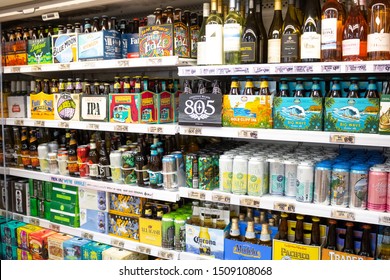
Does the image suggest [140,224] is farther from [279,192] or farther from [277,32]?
[277,32]

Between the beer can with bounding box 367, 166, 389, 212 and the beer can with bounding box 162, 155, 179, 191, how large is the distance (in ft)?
3.98

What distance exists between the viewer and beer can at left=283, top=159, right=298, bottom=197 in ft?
7.55

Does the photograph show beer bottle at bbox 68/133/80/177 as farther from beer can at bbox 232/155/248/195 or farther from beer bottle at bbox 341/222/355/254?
beer bottle at bbox 341/222/355/254

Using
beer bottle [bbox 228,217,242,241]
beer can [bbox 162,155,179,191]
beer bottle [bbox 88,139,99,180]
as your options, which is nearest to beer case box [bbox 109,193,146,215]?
beer bottle [bbox 88,139,99,180]

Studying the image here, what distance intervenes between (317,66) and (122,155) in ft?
4.95

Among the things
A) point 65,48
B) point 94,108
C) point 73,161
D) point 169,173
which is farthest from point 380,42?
point 73,161

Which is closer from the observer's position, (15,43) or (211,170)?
(211,170)

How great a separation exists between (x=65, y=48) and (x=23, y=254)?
1.80 m

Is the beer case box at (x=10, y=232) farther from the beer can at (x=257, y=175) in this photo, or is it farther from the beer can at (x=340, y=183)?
the beer can at (x=340, y=183)

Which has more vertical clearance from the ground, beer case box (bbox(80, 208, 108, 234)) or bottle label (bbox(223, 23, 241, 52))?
bottle label (bbox(223, 23, 241, 52))

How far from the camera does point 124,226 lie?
3.02 metres

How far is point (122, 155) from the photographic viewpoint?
9.59 feet

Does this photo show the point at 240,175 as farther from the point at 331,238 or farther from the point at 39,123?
the point at 39,123
